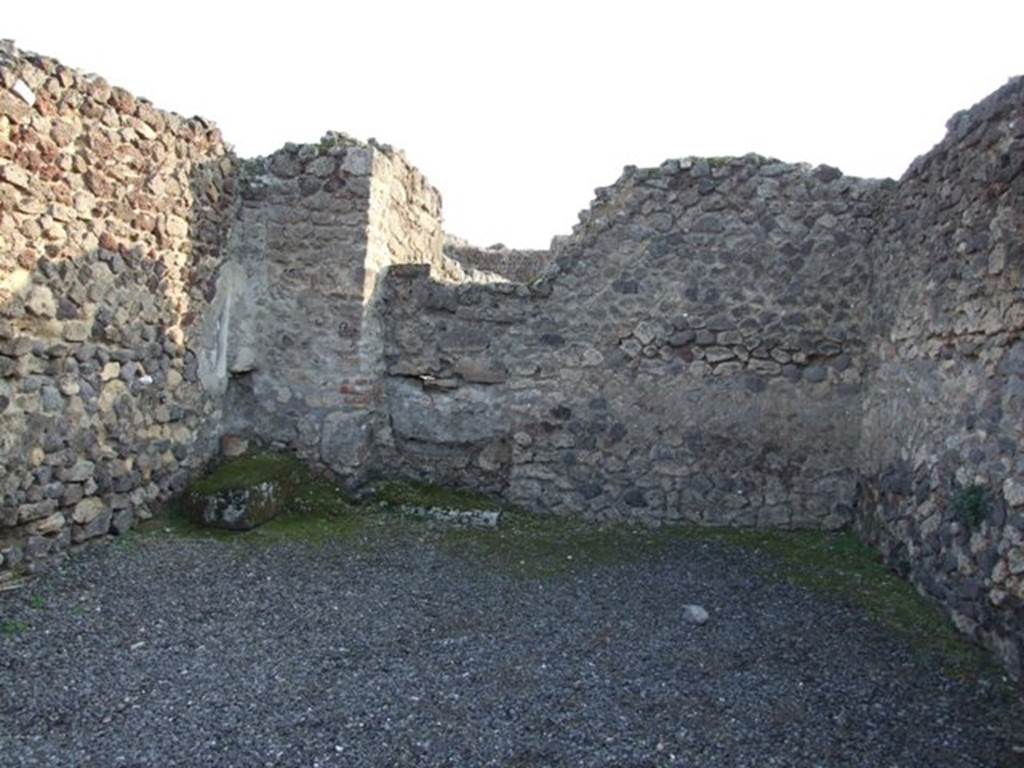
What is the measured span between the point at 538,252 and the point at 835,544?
6689 mm

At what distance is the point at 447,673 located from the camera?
3.69 metres

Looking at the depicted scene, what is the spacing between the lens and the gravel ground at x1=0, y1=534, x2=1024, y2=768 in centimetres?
306

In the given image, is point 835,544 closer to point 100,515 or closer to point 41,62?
point 100,515

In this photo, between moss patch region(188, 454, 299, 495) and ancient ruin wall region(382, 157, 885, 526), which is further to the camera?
ancient ruin wall region(382, 157, 885, 526)

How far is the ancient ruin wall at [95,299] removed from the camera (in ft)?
14.9

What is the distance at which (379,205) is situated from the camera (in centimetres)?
661

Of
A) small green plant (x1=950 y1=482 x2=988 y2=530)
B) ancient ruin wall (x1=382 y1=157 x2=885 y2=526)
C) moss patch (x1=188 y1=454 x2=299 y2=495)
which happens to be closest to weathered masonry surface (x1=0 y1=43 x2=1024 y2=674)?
ancient ruin wall (x1=382 y1=157 x2=885 y2=526)

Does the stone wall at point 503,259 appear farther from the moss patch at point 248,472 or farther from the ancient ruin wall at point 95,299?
the moss patch at point 248,472

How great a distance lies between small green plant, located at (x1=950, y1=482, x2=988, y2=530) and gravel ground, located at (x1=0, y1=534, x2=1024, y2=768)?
0.80 m

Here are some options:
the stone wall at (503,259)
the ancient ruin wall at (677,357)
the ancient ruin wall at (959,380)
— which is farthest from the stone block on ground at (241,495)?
the stone wall at (503,259)

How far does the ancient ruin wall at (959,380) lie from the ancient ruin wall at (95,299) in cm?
527

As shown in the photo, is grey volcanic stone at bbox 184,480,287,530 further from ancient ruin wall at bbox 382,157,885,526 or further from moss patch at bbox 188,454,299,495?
ancient ruin wall at bbox 382,157,885,526

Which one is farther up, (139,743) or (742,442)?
(742,442)

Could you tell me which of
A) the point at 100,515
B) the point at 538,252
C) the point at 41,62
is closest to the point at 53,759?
the point at 100,515
